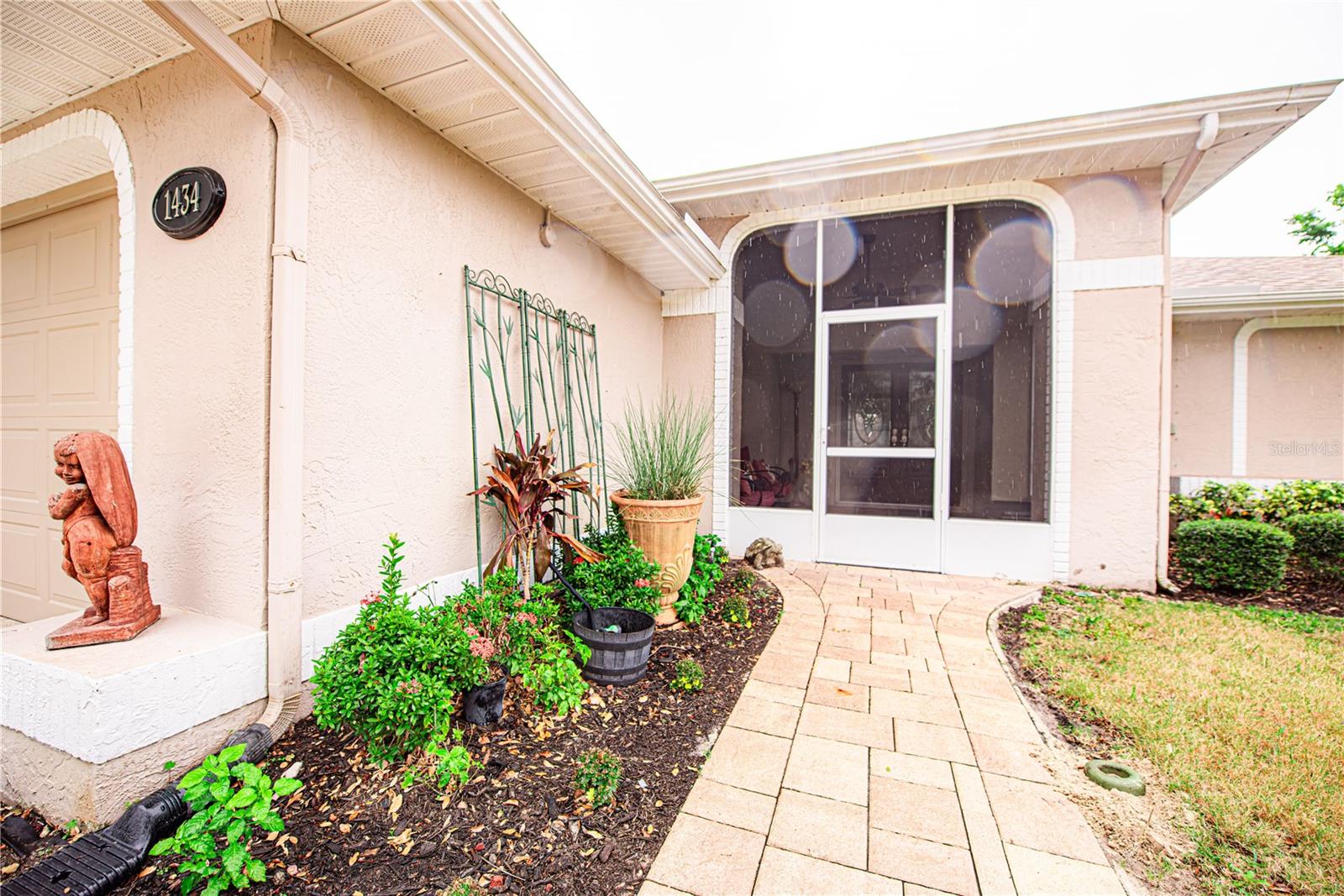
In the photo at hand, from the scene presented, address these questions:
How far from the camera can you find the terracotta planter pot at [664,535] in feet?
10.3

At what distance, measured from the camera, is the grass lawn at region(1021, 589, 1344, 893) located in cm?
152

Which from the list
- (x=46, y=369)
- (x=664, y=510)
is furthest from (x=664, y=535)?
(x=46, y=369)

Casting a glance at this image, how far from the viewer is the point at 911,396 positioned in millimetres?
4516

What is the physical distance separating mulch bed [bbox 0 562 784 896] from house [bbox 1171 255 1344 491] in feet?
23.8

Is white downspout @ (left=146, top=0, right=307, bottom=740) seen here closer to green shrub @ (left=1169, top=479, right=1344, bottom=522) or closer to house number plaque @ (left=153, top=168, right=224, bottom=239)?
house number plaque @ (left=153, top=168, right=224, bottom=239)

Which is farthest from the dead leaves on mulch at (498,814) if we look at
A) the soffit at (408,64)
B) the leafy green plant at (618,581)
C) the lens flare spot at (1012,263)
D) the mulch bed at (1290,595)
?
the mulch bed at (1290,595)

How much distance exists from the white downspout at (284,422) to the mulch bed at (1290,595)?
552 centimetres

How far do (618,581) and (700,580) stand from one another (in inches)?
31.0

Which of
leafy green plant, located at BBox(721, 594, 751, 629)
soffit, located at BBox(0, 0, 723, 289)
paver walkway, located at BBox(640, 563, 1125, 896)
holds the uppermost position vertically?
soffit, located at BBox(0, 0, 723, 289)

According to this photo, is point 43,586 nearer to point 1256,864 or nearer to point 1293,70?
point 1256,864

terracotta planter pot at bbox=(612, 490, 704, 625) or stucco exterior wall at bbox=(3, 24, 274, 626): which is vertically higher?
stucco exterior wall at bbox=(3, 24, 274, 626)

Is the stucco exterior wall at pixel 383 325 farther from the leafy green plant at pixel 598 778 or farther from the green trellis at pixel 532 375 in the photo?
the leafy green plant at pixel 598 778

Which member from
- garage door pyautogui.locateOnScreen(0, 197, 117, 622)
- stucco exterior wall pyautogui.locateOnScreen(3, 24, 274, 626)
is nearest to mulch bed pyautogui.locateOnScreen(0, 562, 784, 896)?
stucco exterior wall pyautogui.locateOnScreen(3, 24, 274, 626)

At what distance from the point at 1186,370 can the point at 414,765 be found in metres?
8.62
